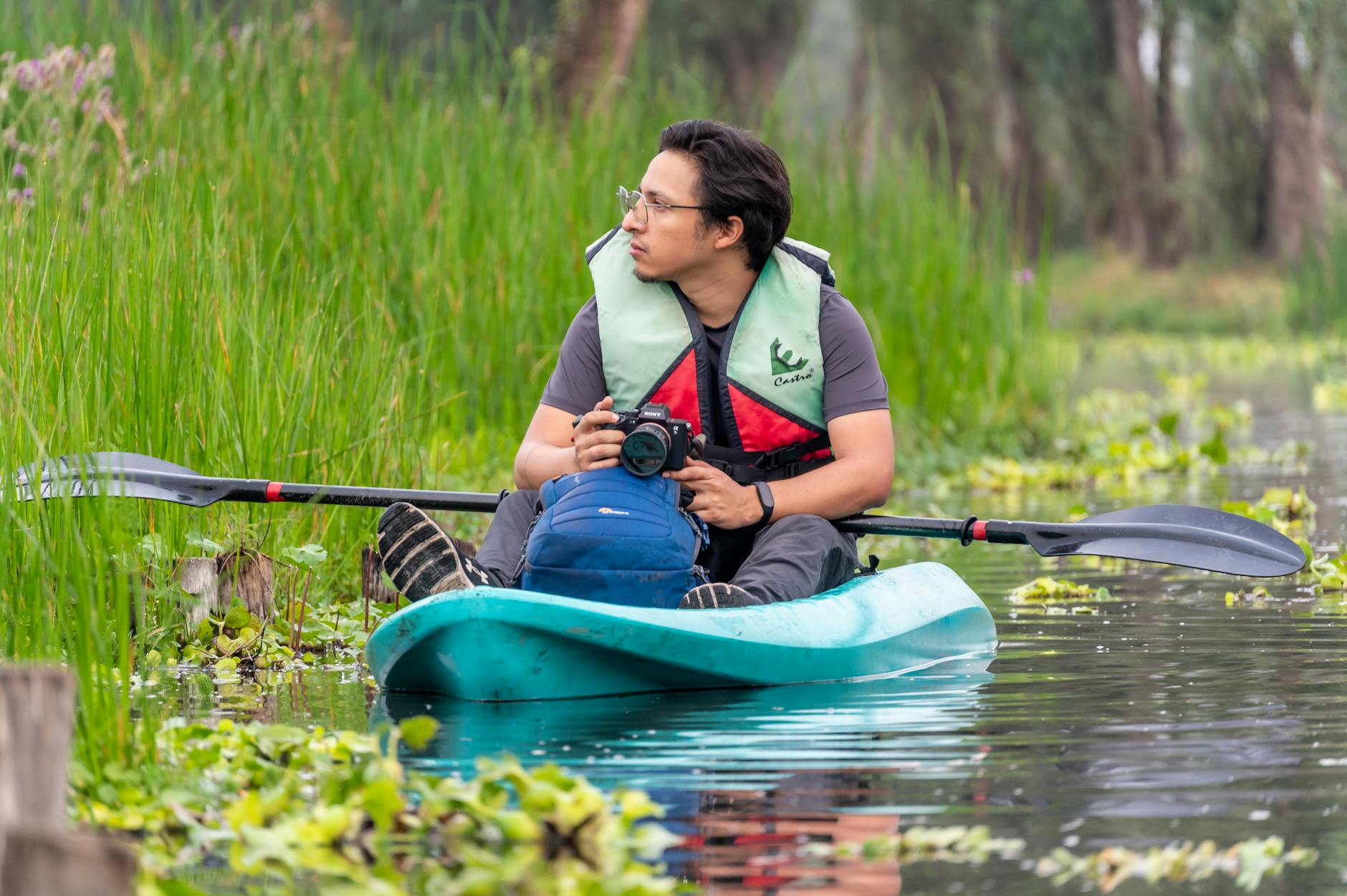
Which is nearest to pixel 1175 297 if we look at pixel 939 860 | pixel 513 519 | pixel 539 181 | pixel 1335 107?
pixel 1335 107

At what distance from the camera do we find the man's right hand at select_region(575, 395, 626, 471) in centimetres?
485

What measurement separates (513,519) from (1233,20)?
70.8 feet

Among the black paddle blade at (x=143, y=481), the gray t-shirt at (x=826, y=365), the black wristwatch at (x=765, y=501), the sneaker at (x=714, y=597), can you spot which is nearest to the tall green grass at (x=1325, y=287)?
the gray t-shirt at (x=826, y=365)

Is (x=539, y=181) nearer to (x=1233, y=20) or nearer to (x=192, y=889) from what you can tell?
(x=192, y=889)

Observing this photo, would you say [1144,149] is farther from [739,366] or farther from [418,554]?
[418,554]

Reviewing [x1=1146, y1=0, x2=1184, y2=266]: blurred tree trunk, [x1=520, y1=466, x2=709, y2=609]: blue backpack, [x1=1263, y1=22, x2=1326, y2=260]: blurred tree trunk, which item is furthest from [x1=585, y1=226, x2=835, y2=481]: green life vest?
[x1=1146, y1=0, x2=1184, y2=266]: blurred tree trunk

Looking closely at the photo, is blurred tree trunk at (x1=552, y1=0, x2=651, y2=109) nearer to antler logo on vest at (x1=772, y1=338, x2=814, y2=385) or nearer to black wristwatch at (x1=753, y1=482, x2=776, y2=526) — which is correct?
antler logo on vest at (x1=772, y1=338, x2=814, y2=385)

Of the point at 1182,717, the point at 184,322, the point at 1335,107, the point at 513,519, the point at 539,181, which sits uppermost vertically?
the point at 1335,107

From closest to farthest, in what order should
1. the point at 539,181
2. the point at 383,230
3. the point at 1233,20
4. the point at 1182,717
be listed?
the point at 1182,717
the point at 383,230
the point at 539,181
the point at 1233,20

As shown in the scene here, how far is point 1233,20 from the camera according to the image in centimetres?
2466

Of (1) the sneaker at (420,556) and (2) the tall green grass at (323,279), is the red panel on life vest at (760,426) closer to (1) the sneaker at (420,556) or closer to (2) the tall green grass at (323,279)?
(1) the sneaker at (420,556)

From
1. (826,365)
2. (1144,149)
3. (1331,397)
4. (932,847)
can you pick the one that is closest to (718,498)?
(826,365)

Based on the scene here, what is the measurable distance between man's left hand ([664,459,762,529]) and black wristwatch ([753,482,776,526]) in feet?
0.05

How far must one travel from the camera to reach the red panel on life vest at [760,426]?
538 cm
